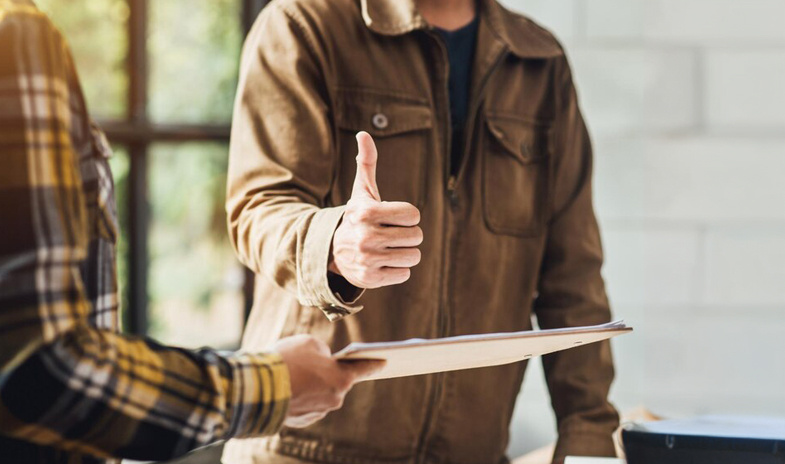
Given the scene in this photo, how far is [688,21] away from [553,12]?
31cm

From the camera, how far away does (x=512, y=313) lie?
1.52 m

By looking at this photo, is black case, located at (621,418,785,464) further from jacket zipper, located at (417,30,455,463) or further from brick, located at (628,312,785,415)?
brick, located at (628,312,785,415)

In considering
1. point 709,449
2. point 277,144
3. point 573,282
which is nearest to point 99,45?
point 277,144

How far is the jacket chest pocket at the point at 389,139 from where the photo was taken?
4.62 feet

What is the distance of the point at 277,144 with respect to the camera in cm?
135

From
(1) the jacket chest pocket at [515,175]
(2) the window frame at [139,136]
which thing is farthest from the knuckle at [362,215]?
(2) the window frame at [139,136]

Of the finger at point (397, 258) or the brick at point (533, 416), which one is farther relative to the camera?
the brick at point (533, 416)

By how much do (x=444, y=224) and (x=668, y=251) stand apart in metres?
0.93

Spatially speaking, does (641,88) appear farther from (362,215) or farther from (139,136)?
(362,215)

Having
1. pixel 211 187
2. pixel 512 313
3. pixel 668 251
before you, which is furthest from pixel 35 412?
pixel 668 251

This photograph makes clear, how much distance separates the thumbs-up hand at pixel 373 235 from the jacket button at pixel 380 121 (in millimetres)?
351

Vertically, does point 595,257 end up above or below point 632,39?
below

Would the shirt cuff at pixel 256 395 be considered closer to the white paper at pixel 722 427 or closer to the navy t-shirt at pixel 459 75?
the white paper at pixel 722 427

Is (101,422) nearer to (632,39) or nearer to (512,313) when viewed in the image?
(512,313)
